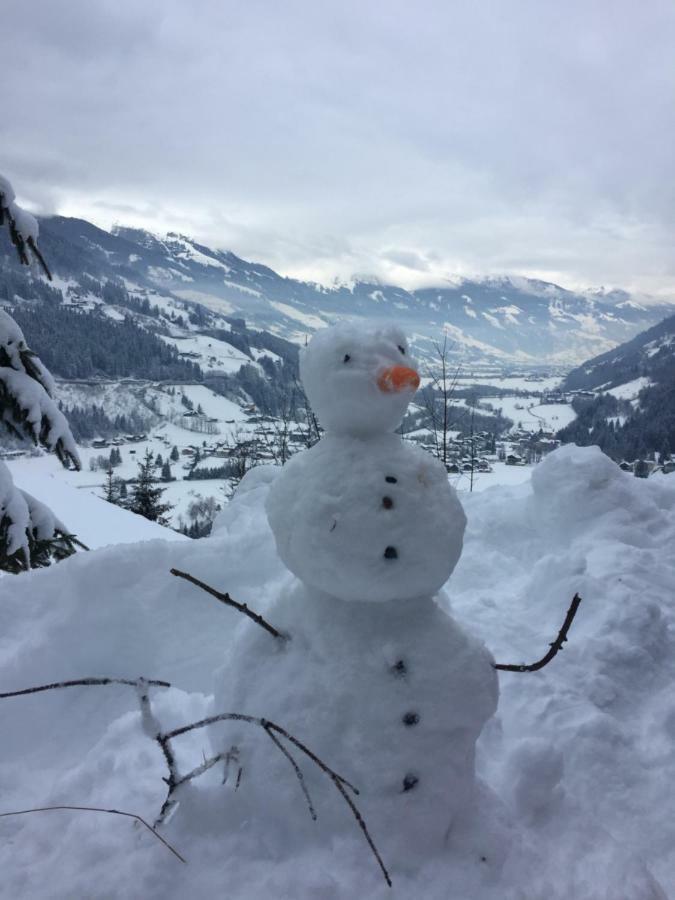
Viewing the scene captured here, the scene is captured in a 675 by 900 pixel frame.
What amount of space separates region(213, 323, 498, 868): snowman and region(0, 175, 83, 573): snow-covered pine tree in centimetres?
234

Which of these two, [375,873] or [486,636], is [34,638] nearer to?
[375,873]

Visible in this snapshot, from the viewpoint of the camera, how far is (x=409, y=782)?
162cm

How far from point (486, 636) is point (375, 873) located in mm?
1826

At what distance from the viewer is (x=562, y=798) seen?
1926 millimetres

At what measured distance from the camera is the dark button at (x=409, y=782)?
63.4 inches

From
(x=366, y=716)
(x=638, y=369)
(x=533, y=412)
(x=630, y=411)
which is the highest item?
(x=638, y=369)

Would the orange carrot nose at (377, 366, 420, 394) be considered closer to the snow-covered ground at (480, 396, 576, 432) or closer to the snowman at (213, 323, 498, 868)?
the snowman at (213, 323, 498, 868)

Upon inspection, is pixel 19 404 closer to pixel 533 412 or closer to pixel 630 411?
pixel 630 411

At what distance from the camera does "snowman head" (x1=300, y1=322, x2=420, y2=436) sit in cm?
173

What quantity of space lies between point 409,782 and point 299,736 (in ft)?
1.34

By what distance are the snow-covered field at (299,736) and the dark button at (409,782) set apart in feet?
0.51

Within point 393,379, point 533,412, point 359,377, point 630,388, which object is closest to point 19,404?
point 359,377

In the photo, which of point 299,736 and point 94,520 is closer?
point 299,736

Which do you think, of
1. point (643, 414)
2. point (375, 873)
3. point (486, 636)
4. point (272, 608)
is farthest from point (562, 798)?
point (643, 414)
